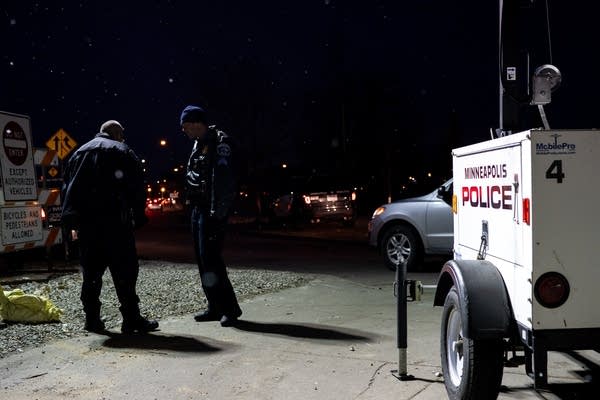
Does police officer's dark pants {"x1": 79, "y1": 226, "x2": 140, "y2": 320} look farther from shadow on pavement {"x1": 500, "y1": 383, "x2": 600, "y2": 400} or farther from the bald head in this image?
shadow on pavement {"x1": 500, "y1": 383, "x2": 600, "y2": 400}

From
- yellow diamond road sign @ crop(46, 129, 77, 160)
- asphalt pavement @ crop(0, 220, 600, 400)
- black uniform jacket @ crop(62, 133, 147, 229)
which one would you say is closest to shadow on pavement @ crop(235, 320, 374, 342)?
asphalt pavement @ crop(0, 220, 600, 400)

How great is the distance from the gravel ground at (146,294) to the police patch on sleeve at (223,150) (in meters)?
2.04

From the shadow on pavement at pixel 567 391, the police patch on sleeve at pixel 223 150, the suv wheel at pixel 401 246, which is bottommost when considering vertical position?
the shadow on pavement at pixel 567 391

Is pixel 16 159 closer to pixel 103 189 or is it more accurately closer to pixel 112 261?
pixel 103 189

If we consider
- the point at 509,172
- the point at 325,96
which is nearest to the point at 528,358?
the point at 509,172

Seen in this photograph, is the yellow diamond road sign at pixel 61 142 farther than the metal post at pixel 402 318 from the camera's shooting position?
Yes

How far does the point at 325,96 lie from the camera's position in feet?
129

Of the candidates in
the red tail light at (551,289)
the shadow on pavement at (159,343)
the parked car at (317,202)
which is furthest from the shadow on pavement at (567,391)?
the parked car at (317,202)

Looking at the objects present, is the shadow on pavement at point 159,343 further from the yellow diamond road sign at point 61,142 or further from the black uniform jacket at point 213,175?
the yellow diamond road sign at point 61,142

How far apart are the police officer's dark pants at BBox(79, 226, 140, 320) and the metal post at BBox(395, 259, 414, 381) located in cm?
280

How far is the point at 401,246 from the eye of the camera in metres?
11.5

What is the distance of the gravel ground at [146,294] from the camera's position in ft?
20.5

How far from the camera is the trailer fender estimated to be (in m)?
3.64

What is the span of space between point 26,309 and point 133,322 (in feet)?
4.15
